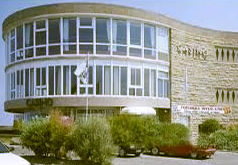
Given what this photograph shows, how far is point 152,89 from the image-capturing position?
110 feet

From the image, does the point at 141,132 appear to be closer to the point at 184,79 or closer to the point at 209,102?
the point at 184,79

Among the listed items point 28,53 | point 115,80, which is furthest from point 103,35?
point 28,53

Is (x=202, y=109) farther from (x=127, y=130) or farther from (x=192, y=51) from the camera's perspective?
(x=127, y=130)

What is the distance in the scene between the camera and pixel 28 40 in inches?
1288

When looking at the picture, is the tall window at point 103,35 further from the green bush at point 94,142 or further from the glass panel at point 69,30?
the green bush at point 94,142

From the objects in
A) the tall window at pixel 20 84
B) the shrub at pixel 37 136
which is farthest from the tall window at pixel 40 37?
the shrub at pixel 37 136

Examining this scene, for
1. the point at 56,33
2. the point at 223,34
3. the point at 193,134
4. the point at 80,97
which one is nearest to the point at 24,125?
the point at 80,97

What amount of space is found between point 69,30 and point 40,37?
91.0 inches

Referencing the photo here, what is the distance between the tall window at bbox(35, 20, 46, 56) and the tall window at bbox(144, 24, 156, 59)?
24.7 feet

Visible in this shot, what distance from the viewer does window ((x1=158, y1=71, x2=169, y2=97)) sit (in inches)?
1345

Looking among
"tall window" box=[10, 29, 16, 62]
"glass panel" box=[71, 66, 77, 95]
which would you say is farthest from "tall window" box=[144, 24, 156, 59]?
"tall window" box=[10, 29, 16, 62]

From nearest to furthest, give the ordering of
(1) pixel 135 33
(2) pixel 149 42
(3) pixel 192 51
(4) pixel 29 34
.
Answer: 1. (4) pixel 29 34
2. (1) pixel 135 33
3. (2) pixel 149 42
4. (3) pixel 192 51

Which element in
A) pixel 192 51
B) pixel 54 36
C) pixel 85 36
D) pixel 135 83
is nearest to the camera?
pixel 85 36

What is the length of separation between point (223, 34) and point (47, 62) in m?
17.3
